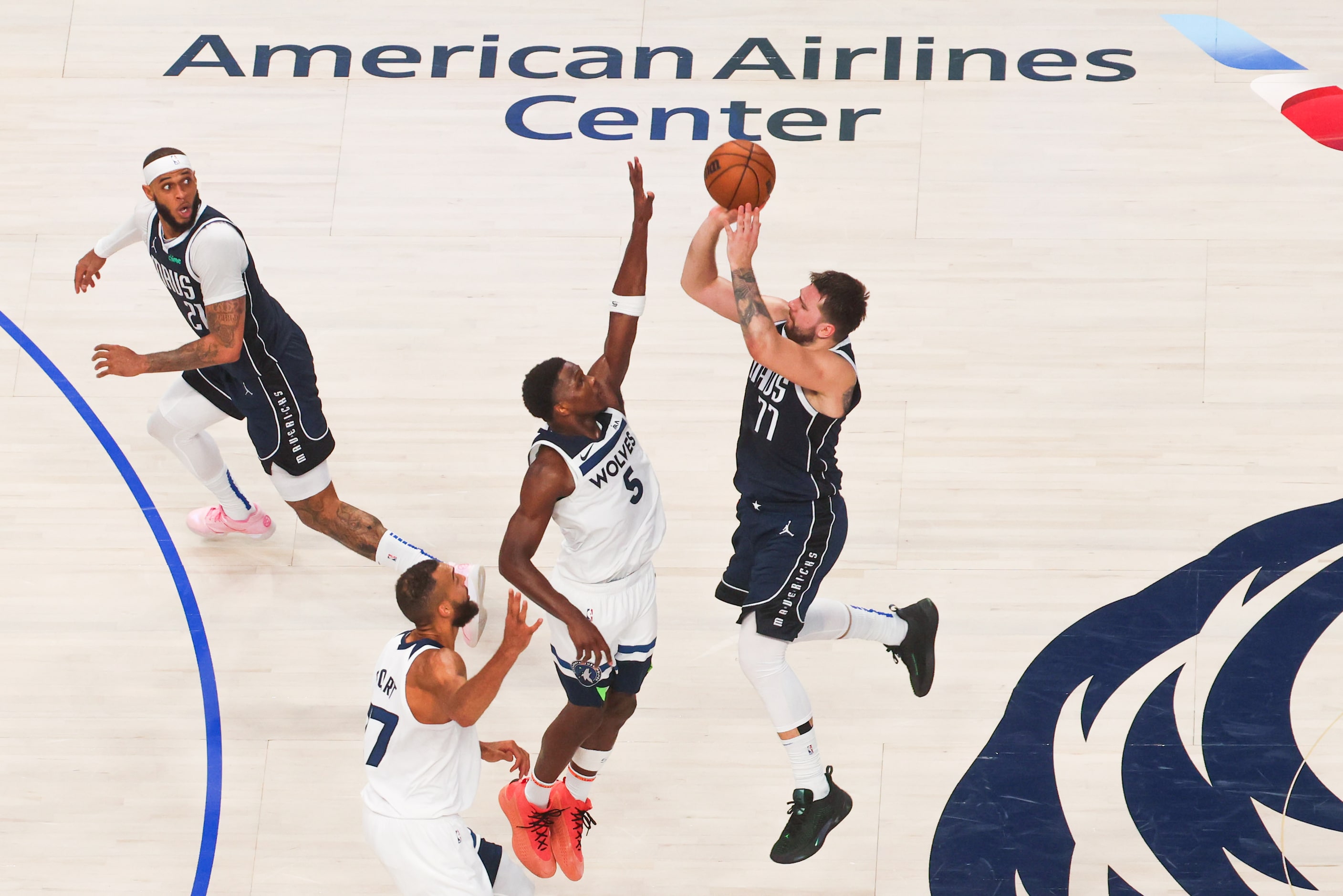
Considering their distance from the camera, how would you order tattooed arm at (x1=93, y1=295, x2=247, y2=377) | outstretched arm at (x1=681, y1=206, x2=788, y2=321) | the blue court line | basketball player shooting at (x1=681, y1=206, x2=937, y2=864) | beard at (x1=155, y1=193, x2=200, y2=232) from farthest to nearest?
the blue court line → beard at (x1=155, y1=193, x2=200, y2=232) → tattooed arm at (x1=93, y1=295, x2=247, y2=377) → outstretched arm at (x1=681, y1=206, x2=788, y2=321) → basketball player shooting at (x1=681, y1=206, x2=937, y2=864)

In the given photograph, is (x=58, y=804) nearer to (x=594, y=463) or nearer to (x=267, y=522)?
(x=267, y=522)

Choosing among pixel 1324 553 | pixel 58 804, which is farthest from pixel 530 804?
pixel 1324 553

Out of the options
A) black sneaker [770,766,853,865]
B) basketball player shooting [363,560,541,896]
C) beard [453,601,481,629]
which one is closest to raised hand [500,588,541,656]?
basketball player shooting [363,560,541,896]

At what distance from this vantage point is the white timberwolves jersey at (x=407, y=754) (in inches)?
234

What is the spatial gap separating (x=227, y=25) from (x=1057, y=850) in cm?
607

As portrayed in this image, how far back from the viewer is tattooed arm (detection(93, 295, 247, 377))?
6.66 metres

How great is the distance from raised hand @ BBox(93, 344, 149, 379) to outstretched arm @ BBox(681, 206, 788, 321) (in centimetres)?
222

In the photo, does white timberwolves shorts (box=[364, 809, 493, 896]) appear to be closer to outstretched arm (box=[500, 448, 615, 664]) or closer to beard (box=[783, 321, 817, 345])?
outstretched arm (box=[500, 448, 615, 664])

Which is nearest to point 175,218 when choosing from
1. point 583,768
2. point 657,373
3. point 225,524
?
point 225,524

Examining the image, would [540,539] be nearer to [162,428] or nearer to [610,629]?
[610,629]

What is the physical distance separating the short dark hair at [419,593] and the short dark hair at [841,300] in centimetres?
168

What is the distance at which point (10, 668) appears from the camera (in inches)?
293

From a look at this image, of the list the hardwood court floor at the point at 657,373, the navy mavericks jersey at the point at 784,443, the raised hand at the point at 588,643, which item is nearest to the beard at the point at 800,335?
the navy mavericks jersey at the point at 784,443

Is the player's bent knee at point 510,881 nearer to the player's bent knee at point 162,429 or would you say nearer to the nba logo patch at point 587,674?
the nba logo patch at point 587,674
